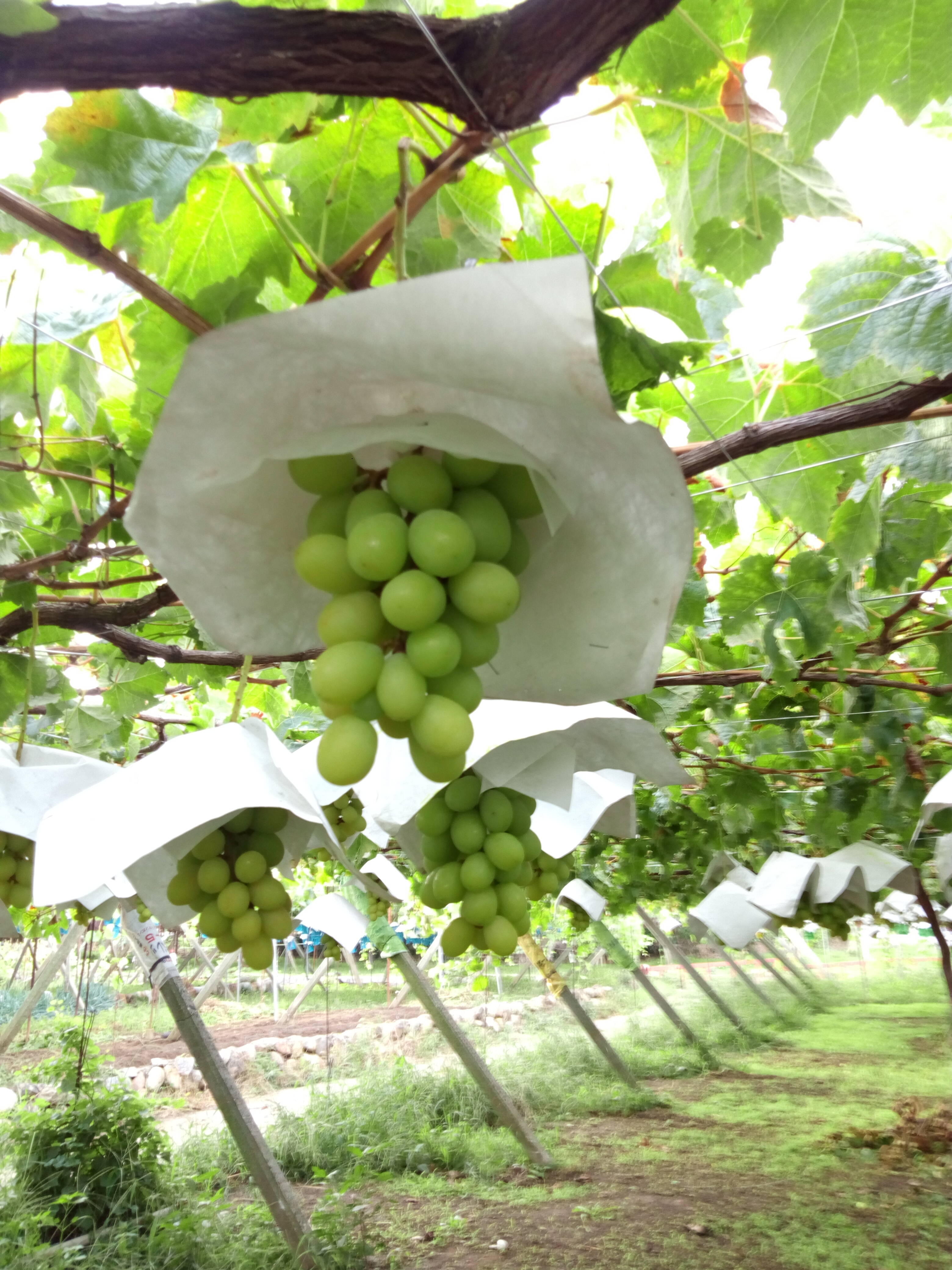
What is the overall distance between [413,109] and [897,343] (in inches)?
26.1

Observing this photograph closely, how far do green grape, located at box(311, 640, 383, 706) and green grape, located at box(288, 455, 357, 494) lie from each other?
11 cm

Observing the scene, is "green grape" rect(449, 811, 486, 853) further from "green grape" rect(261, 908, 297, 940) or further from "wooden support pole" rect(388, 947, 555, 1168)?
"wooden support pole" rect(388, 947, 555, 1168)

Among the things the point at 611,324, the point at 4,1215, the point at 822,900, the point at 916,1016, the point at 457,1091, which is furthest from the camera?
the point at 916,1016

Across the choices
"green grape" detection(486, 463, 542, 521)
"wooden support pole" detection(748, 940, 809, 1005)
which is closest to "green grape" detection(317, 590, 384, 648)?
"green grape" detection(486, 463, 542, 521)

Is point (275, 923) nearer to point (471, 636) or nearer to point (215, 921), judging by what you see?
point (215, 921)

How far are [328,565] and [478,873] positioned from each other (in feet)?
1.98

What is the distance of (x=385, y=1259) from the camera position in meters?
4.77

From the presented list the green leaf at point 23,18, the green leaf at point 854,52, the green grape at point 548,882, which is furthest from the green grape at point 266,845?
the green leaf at point 854,52

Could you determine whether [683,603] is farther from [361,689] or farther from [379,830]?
[361,689]

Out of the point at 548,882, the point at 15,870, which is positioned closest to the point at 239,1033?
the point at 15,870

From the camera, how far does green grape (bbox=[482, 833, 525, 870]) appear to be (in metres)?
1.09

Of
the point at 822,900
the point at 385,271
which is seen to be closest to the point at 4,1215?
the point at 822,900

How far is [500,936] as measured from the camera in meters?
1.01

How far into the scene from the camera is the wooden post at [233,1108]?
4.11 metres
